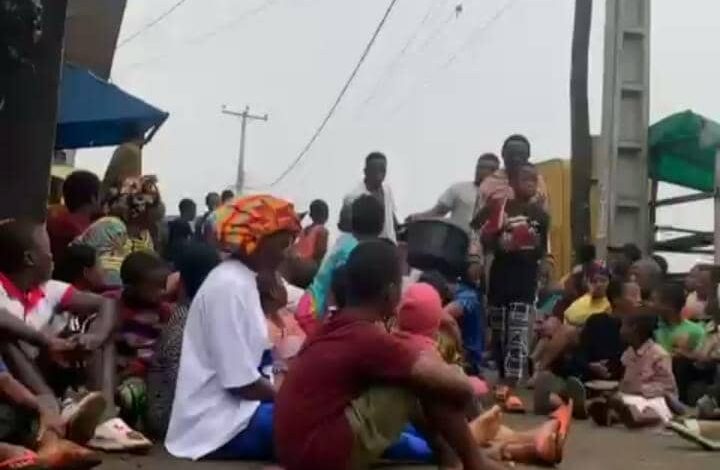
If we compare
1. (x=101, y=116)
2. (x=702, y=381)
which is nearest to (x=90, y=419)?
(x=702, y=381)

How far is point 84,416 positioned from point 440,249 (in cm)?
406

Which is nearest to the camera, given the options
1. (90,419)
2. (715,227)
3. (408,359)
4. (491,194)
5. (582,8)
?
(408,359)

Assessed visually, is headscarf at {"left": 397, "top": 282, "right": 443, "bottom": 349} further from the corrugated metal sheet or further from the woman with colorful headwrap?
the corrugated metal sheet

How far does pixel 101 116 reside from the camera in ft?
37.7

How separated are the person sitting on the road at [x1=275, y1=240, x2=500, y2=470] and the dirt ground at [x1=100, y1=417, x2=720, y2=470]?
0.65 meters

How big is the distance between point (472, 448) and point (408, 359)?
0.46 meters

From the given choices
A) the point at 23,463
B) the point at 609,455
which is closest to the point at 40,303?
the point at 23,463

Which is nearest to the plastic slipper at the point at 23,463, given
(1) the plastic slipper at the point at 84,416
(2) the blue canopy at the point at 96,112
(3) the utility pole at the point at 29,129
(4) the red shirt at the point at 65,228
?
(1) the plastic slipper at the point at 84,416

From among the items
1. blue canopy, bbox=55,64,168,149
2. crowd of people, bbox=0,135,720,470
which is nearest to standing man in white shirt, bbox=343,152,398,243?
crowd of people, bbox=0,135,720,470

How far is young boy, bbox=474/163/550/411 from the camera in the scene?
29.6 feet

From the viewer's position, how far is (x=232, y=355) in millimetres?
5723

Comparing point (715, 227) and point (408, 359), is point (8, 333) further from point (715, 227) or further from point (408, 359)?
point (715, 227)

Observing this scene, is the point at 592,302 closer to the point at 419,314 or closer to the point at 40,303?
the point at 419,314

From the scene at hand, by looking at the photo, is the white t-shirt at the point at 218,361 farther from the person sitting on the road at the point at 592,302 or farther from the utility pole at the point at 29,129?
the person sitting on the road at the point at 592,302
